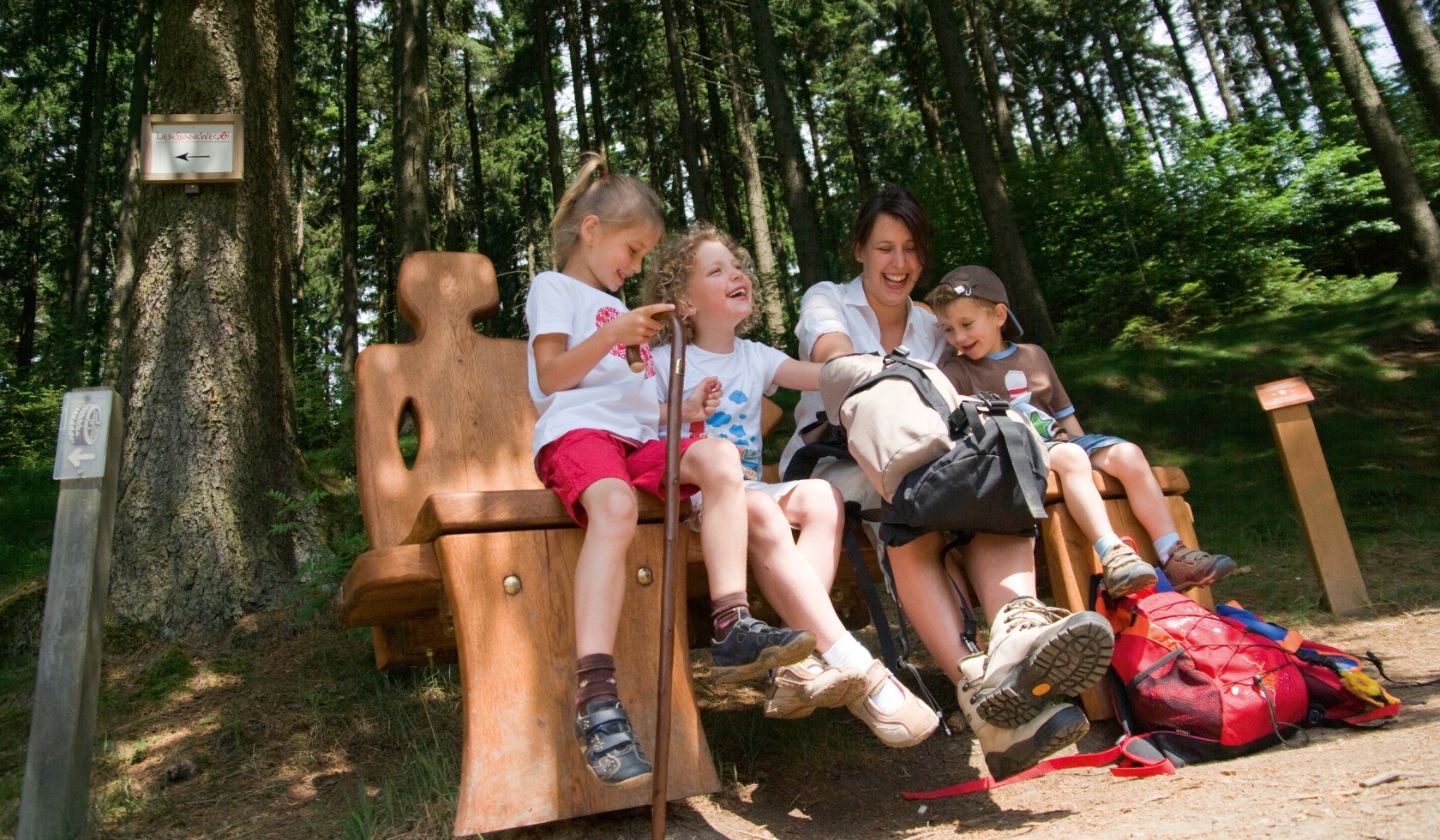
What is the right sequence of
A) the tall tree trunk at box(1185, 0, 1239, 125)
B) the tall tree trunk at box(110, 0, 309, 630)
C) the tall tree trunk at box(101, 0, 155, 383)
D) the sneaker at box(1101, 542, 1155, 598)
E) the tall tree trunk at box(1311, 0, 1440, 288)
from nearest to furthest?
1. the sneaker at box(1101, 542, 1155, 598)
2. the tall tree trunk at box(110, 0, 309, 630)
3. the tall tree trunk at box(1311, 0, 1440, 288)
4. the tall tree trunk at box(101, 0, 155, 383)
5. the tall tree trunk at box(1185, 0, 1239, 125)

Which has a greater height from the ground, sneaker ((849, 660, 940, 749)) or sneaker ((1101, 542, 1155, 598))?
sneaker ((1101, 542, 1155, 598))

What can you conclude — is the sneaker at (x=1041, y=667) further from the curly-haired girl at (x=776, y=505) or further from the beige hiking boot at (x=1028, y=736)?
the curly-haired girl at (x=776, y=505)

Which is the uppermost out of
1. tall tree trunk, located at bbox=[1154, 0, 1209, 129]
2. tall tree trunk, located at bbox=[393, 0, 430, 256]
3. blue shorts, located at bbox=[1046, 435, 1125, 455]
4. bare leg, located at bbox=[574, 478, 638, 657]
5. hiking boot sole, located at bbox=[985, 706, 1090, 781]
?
tall tree trunk, located at bbox=[1154, 0, 1209, 129]

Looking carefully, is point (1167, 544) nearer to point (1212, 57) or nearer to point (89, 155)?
point (89, 155)

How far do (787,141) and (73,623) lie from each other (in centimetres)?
937

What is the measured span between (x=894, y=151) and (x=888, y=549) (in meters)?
21.0

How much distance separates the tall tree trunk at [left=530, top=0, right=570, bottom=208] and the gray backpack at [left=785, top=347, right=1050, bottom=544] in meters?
12.7

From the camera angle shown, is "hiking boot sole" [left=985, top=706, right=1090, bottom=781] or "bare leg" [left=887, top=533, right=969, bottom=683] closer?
"hiking boot sole" [left=985, top=706, right=1090, bottom=781]

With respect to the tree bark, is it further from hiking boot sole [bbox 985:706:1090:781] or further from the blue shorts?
hiking boot sole [bbox 985:706:1090:781]

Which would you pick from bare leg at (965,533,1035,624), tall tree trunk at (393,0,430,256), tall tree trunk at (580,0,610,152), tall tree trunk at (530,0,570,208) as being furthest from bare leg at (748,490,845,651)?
tall tree trunk at (580,0,610,152)

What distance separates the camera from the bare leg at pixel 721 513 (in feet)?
8.43

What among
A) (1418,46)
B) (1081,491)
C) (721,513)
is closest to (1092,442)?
(1081,491)

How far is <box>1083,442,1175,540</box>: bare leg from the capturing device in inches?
131

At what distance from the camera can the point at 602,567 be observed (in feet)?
8.20
